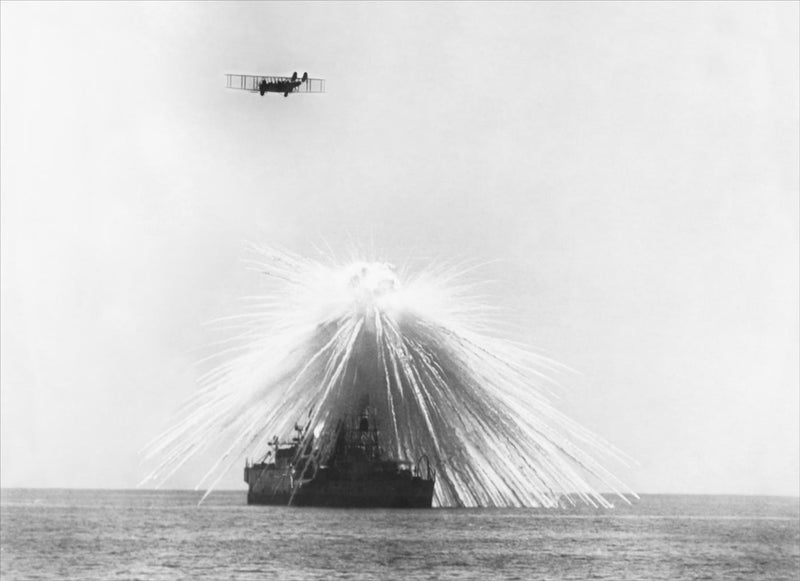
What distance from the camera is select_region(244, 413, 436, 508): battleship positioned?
409 feet

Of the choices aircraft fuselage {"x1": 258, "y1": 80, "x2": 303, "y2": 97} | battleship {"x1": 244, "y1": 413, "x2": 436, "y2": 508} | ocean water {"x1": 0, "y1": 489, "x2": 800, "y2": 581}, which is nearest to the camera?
aircraft fuselage {"x1": 258, "y1": 80, "x2": 303, "y2": 97}

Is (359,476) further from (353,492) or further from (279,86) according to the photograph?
(279,86)

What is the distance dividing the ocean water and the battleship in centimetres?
227

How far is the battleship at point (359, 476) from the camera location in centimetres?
12469

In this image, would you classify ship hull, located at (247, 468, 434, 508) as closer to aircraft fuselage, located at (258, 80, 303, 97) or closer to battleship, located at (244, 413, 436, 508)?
battleship, located at (244, 413, 436, 508)

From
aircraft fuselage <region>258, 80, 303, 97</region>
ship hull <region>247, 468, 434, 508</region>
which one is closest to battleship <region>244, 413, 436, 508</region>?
ship hull <region>247, 468, 434, 508</region>

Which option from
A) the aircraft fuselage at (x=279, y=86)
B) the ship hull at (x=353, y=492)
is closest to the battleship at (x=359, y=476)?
the ship hull at (x=353, y=492)

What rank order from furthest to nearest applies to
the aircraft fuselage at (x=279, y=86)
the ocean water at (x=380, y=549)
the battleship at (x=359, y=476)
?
the battleship at (x=359, y=476) → the ocean water at (x=380, y=549) → the aircraft fuselage at (x=279, y=86)

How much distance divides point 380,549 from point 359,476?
41.7 m

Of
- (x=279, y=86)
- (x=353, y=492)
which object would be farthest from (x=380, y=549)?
(x=353, y=492)

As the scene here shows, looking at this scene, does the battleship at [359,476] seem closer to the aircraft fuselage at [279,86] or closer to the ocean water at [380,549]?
the ocean water at [380,549]

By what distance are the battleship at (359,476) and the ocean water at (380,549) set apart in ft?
7.45

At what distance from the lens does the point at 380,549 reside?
83562mm

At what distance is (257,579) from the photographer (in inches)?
2660
